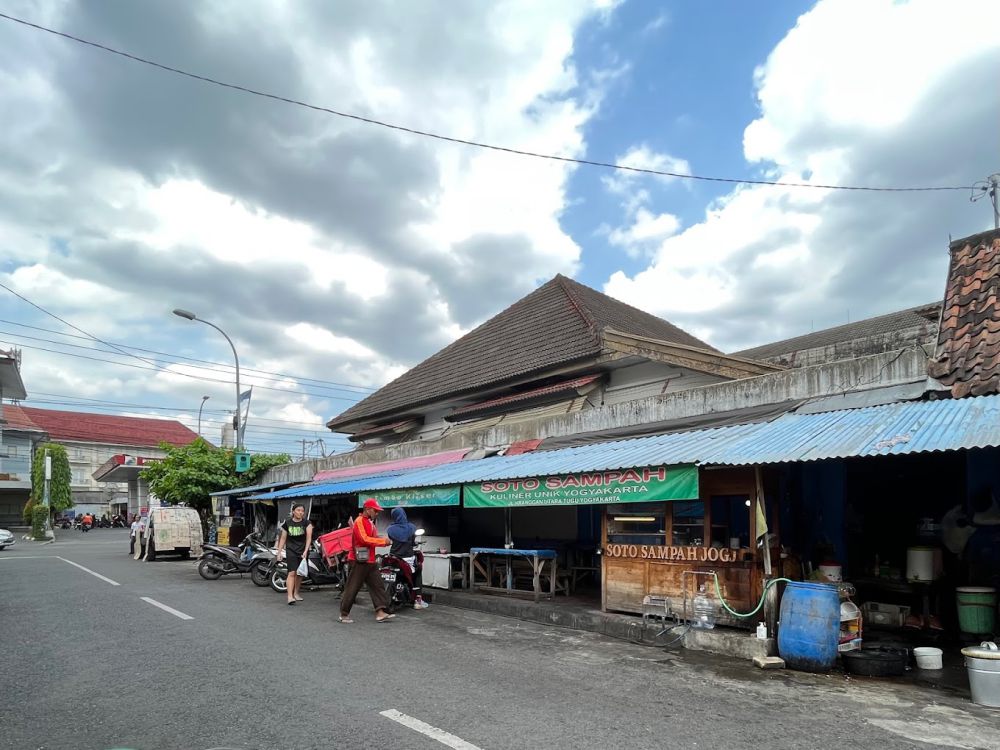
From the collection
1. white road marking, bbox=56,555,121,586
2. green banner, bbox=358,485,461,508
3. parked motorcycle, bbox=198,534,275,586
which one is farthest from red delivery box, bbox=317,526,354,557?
white road marking, bbox=56,555,121,586

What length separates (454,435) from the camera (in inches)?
654

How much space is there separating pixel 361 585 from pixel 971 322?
8767 mm

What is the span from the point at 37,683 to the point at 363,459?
1471 cm

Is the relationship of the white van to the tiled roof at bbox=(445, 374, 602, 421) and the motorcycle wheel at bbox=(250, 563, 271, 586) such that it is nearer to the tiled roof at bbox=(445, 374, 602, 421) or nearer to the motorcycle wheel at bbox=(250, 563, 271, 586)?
the motorcycle wheel at bbox=(250, 563, 271, 586)

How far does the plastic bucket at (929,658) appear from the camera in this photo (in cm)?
670

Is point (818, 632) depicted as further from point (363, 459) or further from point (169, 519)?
point (169, 519)

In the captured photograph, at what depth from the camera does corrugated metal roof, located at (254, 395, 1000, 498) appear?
258 inches

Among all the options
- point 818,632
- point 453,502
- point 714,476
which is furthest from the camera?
point 453,502

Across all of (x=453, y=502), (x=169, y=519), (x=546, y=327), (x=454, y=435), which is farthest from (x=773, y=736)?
(x=169, y=519)

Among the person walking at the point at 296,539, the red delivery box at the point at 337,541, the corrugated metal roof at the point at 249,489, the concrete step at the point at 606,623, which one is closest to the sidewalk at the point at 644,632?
the concrete step at the point at 606,623

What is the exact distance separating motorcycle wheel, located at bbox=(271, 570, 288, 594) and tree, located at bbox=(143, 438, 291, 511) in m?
14.2

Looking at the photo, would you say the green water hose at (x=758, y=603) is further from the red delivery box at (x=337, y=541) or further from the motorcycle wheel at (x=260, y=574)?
the motorcycle wheel at (x=260, y=574)

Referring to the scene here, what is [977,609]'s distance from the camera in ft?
24.6

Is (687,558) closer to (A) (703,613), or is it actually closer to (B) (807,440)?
(A) (703,613)
